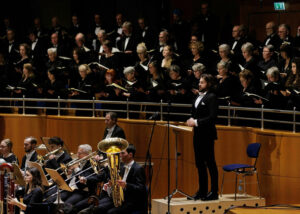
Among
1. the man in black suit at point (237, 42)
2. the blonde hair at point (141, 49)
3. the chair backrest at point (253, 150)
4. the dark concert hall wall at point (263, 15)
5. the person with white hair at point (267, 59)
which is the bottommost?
the chair backrest at point (253, 150)

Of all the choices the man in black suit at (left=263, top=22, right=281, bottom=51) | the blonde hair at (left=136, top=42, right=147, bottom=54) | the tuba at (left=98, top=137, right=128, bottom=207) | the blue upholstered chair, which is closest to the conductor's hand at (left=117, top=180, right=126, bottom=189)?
the tuba at (left=98, top=137, right=128, bottom=207)

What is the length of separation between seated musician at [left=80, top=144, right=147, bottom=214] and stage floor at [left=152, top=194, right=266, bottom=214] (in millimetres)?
232

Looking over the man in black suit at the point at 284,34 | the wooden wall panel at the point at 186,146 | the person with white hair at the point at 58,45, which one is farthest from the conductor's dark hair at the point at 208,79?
the person with white hair at the point at 58,45

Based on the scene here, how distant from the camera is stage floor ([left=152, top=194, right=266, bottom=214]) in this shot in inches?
331

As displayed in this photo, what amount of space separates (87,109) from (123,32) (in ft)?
6.97

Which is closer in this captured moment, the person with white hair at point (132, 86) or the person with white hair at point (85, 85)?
the person with white hair at point (132, 86)

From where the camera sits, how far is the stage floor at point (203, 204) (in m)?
8.40

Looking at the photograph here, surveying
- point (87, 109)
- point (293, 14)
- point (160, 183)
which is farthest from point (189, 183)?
point (293, 14)

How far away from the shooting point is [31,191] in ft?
28.5

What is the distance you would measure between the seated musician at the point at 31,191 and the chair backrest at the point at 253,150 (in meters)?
2.73

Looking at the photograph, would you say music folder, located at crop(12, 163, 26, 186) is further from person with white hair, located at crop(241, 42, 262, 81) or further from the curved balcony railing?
person with white hair, located at crop(241, 42, 262, 81)

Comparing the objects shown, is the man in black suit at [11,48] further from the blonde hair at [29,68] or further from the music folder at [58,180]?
the music folder at [58,180]

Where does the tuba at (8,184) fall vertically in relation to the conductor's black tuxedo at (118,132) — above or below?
below

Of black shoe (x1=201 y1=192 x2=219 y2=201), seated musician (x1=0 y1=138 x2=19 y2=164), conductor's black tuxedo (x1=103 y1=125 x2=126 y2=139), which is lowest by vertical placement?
black shoe (x1=201 y1=192 x2=219 y2=201)
